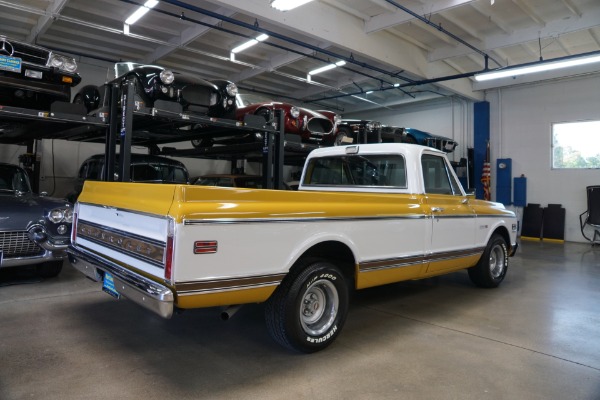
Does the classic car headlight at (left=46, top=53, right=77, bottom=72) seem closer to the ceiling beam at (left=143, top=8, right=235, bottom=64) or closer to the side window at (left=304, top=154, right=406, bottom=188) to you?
the side window at (left=304, top=154, right=406, bottom=188)

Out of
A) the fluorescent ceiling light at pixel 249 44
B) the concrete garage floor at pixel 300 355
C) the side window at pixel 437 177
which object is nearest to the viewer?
the concrete garage floor at pixel 300 355

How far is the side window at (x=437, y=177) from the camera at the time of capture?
418 cm

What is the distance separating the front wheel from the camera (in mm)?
2820

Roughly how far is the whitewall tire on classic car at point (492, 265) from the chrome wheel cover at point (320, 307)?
2816mm

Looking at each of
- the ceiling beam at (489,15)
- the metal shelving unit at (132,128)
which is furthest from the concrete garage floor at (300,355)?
the ceiling beam at (489,15)

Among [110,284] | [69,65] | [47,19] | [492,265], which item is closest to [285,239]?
[110,284]

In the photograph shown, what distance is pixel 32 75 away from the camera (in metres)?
4.72

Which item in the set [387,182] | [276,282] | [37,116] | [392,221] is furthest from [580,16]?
[37,116]

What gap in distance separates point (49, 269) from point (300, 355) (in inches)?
152

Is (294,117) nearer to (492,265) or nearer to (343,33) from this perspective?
(343,33)

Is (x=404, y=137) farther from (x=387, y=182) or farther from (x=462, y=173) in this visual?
(x=387, y=182)

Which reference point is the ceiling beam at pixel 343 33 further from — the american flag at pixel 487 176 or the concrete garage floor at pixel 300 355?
the concrete garage floor at pixel 300 355

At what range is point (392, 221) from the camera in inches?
139

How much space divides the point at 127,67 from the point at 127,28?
4.01 m
